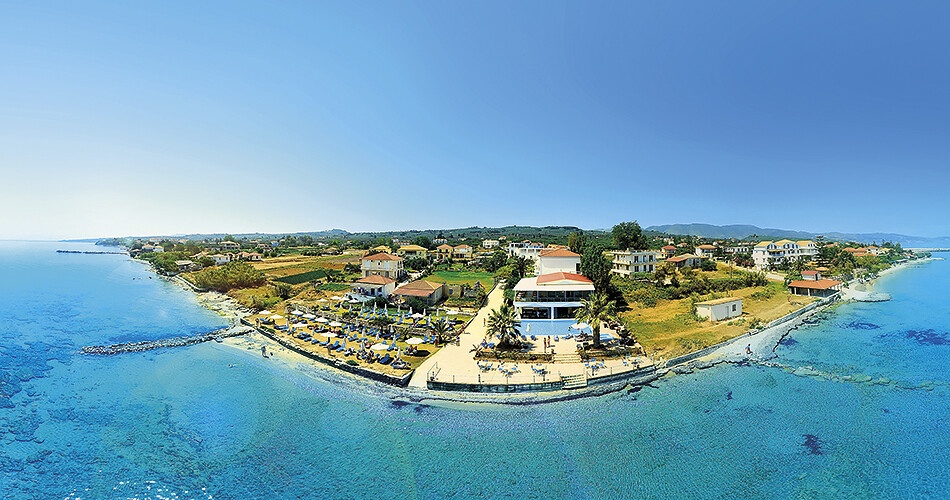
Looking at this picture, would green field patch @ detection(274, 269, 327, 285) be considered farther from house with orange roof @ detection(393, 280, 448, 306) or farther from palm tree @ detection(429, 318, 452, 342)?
palm tree @ detection(429, 318, 452, 342)

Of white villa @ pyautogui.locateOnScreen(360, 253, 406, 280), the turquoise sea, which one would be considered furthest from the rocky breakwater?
white villa @ pyautogui.locateOnScreen(360, 253, 406, 280)

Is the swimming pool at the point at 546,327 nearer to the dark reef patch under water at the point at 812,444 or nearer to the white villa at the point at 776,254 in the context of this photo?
the dark reef patch under water at the point at 812,444

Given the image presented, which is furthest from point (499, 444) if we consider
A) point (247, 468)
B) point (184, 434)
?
point (184, 434)

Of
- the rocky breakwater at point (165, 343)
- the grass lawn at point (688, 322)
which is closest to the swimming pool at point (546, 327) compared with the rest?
the grass lawn at point (688, 322)

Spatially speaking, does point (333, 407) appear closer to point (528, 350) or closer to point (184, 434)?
point (184, 434)

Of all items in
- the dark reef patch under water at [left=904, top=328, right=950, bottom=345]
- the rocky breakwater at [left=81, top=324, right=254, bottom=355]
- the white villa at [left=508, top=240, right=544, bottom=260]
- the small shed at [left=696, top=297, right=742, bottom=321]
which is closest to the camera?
the rocky breakwater at [left=81, top=324, right=254, bottom=355]
